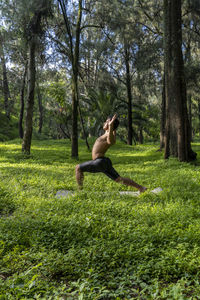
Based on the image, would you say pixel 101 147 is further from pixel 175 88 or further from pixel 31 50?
pixel 31 50

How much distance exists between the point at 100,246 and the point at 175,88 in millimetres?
9681

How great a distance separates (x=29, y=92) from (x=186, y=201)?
35.7 feet

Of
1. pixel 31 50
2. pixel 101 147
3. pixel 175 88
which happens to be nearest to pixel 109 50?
pixel 31 50

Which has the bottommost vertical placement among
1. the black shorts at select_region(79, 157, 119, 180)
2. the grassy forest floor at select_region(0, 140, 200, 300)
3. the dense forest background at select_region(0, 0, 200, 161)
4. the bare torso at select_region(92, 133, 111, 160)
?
the grassy forest floor at select_region(0, 140, 200, 300)

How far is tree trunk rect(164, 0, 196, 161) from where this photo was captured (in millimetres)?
11547

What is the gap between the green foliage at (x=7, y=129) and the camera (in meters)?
28.2

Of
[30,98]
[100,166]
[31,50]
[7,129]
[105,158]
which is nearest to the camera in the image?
[100,166]

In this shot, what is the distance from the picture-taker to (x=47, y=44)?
48.4 ft

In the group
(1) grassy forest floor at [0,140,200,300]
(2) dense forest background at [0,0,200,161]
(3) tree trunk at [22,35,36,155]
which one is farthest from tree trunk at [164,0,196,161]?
(3) tree trunk at [22,35,36,155]

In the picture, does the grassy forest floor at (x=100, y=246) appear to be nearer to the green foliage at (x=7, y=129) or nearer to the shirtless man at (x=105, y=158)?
the shirtless man at (x=105, y=158)

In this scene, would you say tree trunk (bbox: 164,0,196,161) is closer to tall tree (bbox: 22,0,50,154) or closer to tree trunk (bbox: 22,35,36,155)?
tall tree (bbox: 22,0,50,154)

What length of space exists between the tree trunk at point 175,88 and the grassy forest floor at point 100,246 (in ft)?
18.5

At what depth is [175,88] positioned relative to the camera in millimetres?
11805

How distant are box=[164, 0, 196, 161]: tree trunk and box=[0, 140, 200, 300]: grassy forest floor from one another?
5640mm
